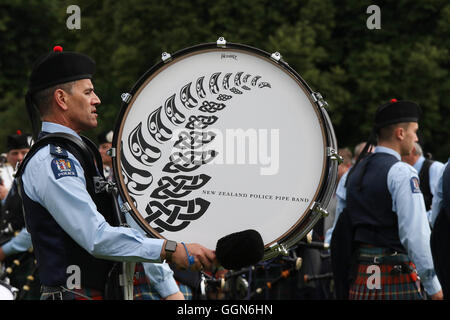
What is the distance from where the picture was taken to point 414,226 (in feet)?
15.4

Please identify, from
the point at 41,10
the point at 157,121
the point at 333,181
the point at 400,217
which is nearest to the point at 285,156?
the point at 333,181

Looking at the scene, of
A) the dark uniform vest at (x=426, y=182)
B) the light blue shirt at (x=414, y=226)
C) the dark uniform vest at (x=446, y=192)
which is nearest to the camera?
the dark uniform vest at (x=446, y=192)

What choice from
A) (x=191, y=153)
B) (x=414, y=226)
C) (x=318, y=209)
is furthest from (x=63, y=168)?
(x=414, y=226)

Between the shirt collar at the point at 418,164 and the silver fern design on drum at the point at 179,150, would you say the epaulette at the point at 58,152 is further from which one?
the shirt collar at the point at 418,164

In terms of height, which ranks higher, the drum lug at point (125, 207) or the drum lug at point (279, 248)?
the drum lug at point (125, 207)

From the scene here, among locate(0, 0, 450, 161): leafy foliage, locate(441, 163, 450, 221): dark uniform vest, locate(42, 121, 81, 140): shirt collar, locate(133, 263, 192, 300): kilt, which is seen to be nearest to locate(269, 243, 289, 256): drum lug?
locate(42, 121, 81, 140): shirt collar

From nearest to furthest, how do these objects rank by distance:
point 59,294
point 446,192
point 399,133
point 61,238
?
point 61,238 < point 59,294 < point 446,192 < point 399,133

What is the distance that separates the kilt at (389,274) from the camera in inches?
199

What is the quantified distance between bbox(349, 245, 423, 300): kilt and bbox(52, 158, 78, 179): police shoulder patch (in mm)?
2695

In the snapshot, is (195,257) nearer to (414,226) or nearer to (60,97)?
(60,97)

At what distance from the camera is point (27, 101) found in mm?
3217

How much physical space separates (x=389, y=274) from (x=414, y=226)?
0.52 m

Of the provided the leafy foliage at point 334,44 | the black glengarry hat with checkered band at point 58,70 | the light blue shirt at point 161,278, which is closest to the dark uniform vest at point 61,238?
the black glengarry hat with checkered band at point 58,70

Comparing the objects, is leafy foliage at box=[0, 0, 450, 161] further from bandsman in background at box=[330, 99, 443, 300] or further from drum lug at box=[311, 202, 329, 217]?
drum lug at box=[311, 202, 329, 217]
